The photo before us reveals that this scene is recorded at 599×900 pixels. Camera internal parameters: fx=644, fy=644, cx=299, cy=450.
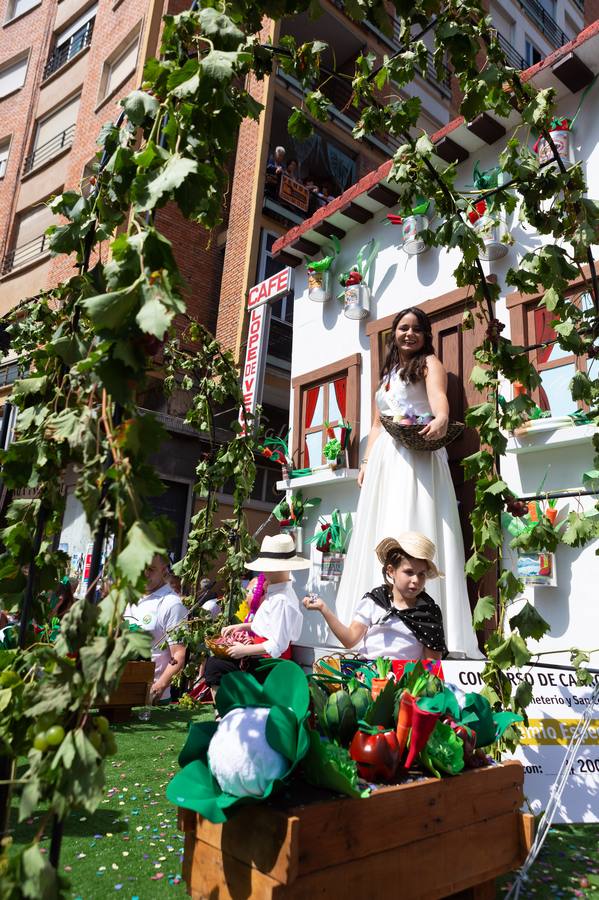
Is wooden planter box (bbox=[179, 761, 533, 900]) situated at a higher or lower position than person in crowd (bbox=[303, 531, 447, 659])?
lower

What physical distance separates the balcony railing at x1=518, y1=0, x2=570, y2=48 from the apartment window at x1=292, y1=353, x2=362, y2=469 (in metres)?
15.3

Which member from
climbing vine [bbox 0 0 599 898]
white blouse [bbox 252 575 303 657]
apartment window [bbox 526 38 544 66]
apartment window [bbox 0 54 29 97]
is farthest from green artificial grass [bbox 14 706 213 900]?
apartment window [bbox 0 54 29 97]

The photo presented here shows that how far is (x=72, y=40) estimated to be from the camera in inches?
709

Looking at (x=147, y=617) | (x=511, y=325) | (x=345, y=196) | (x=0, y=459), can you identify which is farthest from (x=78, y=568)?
(x=0, y=459)

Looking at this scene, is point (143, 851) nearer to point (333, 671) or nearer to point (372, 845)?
point (333, 671)

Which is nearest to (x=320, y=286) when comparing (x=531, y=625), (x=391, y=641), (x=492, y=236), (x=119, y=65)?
(x=492, y=236)

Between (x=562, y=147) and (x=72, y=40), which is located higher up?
(x=72, y=40)

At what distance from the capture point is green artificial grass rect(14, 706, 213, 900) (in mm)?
1872

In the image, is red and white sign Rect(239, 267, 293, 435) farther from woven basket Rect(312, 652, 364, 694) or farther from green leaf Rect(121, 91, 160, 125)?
green leaf Rect(121, 91, 160, 125)

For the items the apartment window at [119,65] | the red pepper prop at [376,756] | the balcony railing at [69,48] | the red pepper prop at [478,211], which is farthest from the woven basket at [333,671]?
the balcony railing at [69,48]

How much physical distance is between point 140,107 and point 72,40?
67.2 feet

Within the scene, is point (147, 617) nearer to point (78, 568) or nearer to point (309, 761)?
point (309, 761)

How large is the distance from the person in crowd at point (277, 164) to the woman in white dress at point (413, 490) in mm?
10269

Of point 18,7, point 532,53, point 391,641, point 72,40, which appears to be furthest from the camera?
point 18,7
